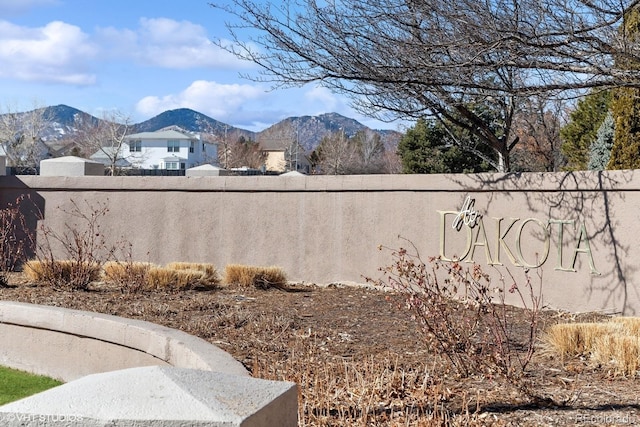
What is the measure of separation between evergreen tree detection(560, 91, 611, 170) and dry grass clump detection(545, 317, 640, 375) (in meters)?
12.7

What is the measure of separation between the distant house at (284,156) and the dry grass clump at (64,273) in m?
62.3

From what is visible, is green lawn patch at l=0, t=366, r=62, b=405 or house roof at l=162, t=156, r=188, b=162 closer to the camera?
green lawn patch at l=0, t=366, r=62, b=405

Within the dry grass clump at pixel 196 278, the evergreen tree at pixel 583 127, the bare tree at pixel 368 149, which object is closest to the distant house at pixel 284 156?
the bare tree at pixel 368 149

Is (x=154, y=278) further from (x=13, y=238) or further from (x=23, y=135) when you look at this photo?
(x=23, y=135)

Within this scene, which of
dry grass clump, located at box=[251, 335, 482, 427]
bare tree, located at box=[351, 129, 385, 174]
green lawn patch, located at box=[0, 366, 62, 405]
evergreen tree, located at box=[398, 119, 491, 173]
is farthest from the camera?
bare tree, located at box=[351, 129, 385, 174]

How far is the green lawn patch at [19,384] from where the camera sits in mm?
6516

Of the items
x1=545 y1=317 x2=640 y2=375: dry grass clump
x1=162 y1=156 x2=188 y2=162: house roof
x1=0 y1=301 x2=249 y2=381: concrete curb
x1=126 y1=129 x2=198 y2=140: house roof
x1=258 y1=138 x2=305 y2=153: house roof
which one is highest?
x1=126 y1=129 x2=198 y2=140: house roof

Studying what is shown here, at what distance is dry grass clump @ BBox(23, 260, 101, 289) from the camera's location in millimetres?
9328

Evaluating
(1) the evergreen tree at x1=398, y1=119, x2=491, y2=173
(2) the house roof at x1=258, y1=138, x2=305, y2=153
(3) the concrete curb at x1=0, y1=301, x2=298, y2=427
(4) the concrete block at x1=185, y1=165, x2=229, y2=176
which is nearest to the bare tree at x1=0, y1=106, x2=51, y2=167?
(2) the house roof at x1=258, y1=138, x2=305, y2=153

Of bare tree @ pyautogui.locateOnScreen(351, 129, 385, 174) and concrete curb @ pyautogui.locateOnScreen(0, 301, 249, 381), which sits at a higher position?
bare tree @ pyautogui.locateOnScreen(351, 129, 385, 174)

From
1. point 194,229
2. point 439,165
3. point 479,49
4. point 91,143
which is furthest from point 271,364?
point 91,143

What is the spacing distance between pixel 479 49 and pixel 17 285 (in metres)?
6.31

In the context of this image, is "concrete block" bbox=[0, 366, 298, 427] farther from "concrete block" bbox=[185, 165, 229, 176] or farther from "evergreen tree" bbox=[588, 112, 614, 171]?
"evergreen tree" bbox=[588, 112, 614, 171]

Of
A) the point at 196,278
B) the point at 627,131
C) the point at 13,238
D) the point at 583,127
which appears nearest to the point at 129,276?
the point at 196,278
